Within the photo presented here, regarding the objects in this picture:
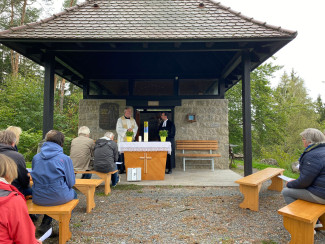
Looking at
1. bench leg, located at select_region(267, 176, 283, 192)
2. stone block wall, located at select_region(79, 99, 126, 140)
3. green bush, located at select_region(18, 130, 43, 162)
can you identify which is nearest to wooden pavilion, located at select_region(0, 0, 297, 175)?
stone block wall, located at select_region(79, 99, 126, 140)

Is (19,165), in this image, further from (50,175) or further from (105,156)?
(105,156)

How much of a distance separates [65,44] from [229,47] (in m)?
3.96

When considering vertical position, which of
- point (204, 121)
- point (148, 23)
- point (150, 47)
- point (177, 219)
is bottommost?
point (177, 219)

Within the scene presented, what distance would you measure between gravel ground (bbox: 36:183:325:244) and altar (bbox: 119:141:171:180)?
1.07 meters

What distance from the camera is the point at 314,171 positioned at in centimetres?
265

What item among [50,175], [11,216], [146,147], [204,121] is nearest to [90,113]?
[146,147]

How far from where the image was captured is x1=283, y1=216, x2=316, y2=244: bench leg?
7.75 ft

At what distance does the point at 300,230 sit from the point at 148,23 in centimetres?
538

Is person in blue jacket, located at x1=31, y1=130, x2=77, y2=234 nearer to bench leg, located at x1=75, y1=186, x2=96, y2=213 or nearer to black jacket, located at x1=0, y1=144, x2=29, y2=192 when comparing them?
black jacket, located at x1=0, y1=144, x2=29, y2=192

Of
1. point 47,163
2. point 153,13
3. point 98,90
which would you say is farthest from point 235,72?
point 47,163

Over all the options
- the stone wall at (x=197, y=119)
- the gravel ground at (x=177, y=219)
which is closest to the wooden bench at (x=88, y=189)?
the gravel ground at (x=177, y=219)

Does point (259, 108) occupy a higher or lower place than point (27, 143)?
higher

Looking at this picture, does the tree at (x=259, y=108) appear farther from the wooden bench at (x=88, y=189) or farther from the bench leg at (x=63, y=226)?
the bench leg at (x=63, y=226)

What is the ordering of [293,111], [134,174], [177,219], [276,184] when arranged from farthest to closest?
1. [293,111]
2. [134,174]
3. [276,184]
4. [177,219]
